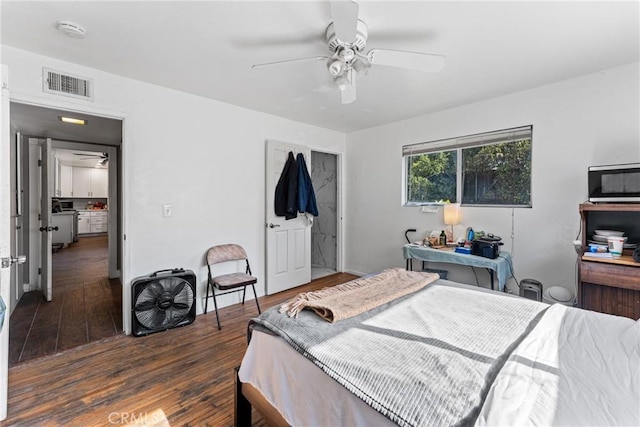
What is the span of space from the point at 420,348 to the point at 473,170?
9.32ft

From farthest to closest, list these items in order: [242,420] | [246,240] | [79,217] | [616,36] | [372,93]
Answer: [79,217] → [246,240] → [372,93] → [616,36] → [242,420]

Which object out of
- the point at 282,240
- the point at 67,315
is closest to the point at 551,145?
the point at 282,240

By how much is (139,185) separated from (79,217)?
7708 millimetres

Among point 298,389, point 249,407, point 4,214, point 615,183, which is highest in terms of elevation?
point 615,183

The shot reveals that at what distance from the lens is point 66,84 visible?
221 centimetres

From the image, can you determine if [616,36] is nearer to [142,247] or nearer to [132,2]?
[132,2]

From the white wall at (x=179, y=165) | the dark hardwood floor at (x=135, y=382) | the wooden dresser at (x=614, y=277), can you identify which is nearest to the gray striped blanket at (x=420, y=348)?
the dark hardwood floor at (x=135, y=382)

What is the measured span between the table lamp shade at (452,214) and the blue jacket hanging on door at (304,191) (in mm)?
1649

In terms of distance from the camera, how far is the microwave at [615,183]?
2.05 m

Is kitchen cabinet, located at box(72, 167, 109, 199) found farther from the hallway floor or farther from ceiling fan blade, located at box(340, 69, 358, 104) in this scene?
ceiling fan blade, located at box(340, 69, 358, 104)

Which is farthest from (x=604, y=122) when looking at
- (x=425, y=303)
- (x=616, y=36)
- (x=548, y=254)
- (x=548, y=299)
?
(x=425, y=303)

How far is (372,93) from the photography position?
9.34 feet

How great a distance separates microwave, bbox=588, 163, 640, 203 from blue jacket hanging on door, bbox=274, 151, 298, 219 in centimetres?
285

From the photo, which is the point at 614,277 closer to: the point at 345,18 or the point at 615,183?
the point at 615,183
